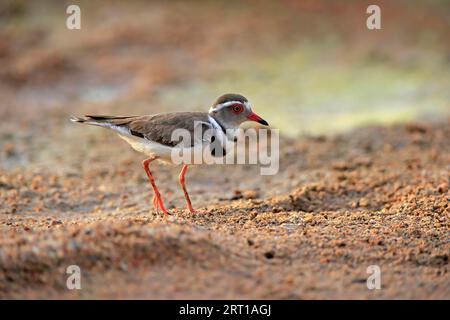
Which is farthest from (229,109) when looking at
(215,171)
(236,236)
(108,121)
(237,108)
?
(215,171)

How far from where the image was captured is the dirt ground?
5996 mm

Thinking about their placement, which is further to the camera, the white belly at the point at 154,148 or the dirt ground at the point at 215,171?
the white belly at the point at 154,148

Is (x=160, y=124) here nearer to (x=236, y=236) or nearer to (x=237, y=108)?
(x=237, y=108)

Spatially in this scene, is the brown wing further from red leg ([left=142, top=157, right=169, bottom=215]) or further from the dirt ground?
the dirt ground

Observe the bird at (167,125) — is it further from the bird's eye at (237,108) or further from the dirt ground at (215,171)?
the dirt ground at (215,171)

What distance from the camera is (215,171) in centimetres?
1127

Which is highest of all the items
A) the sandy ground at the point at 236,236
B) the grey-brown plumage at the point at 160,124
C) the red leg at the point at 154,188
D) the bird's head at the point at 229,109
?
the bird's head at the point at 229,109

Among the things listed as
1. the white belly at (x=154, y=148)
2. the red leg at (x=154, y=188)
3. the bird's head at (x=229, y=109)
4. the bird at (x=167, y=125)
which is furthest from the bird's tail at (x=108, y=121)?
the bird's head at (x=229, y=109)

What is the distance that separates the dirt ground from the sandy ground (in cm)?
2

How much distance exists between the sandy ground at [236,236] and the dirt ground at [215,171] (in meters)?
0.02

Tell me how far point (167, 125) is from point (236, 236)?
1898 mm

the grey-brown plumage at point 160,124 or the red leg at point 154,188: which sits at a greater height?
the grey-brown plumage at point 160,124

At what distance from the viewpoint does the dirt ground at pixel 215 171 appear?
236 inches
